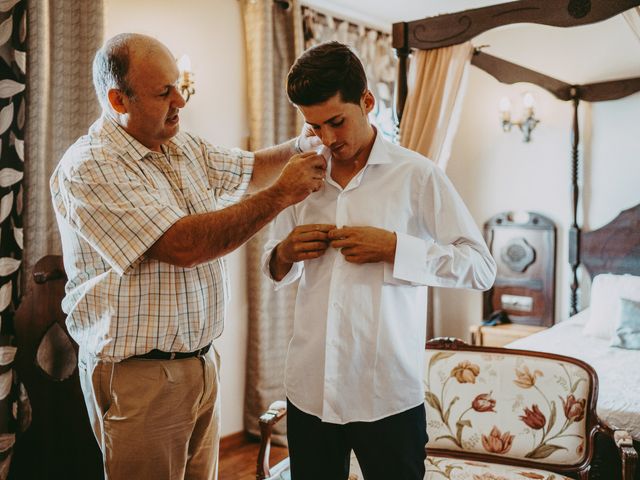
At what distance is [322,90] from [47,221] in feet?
5.61

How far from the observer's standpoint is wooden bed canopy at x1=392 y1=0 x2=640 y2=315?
7.61ft

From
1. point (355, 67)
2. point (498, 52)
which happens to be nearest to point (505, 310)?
point (498, 52)

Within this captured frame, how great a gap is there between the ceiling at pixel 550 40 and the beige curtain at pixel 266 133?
14.7 inches

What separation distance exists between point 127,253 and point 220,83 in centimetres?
227

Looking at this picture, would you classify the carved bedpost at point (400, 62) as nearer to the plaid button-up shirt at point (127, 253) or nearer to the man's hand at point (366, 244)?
the plaid button-up shirt at point (127, 253)

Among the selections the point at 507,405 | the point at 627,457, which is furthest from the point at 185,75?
the point at 627,457

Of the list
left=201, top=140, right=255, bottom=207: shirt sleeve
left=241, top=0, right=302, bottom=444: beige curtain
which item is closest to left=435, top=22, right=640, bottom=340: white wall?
left=241, top=0, right=302, bottom=444: beige curtain

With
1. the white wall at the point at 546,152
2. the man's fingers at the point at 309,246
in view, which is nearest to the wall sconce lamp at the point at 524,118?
the white wall at the point at 546,152

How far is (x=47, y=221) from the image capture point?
255cm

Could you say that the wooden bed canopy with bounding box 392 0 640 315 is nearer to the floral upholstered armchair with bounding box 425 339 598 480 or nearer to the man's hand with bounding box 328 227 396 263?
the floral upholstered armchair with bounding box 425 339 598 480

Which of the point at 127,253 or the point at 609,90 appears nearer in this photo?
the point at 127,253

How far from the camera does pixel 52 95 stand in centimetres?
258

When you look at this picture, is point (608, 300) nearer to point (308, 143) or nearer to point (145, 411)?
point (308, 143)

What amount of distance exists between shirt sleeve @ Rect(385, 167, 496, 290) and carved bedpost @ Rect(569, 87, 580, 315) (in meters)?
3.14
